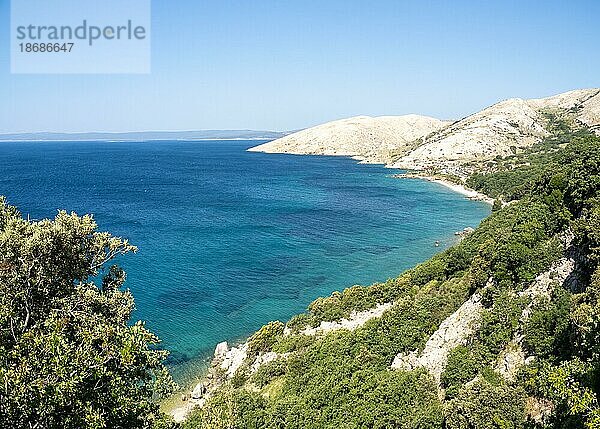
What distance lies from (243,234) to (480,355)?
56.6 meters

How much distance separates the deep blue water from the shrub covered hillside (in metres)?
11.8

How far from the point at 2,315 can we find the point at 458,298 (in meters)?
24.6

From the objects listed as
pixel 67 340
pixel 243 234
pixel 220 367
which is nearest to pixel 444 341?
pixel 220 367

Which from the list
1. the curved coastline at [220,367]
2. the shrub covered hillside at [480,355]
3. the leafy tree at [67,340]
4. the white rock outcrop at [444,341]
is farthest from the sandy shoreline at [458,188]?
the leafy tree at [67,340]

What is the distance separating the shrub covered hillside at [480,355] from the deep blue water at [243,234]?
11.8 meters

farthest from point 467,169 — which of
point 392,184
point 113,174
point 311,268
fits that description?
point 113,174

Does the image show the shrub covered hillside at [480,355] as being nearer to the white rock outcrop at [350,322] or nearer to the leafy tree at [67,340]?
the white rock outcrop at [350,322]

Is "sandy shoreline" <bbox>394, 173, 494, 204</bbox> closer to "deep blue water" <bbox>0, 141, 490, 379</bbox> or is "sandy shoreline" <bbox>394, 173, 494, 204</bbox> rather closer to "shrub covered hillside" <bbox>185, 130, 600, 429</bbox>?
"deep blue water" <bbox>0, 141, 490, 379</bbox>

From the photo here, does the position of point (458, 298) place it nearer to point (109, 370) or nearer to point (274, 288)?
point (109, 370)

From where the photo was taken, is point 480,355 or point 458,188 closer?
point 480,355

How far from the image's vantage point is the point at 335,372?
25172 millimetres

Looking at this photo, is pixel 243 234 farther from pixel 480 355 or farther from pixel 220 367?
pixel 480 355

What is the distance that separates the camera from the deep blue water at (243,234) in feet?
146

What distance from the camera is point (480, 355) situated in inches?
808
